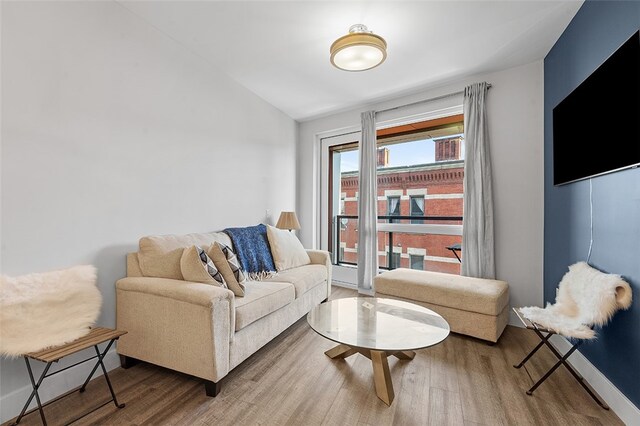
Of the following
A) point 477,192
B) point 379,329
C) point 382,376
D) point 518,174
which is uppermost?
point 518,174

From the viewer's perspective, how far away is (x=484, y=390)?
181 cm

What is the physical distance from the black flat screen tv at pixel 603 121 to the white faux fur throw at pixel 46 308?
3.20m

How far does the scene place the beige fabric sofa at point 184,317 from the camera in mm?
1710

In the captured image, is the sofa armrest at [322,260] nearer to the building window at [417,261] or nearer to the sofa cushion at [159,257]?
the building window at [417,261]

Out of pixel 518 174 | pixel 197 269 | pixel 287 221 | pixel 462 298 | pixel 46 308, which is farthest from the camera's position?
pixel 287 221

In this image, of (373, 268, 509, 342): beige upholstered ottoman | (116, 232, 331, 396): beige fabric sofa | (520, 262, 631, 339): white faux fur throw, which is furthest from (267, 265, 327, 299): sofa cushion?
(520, 262, 631, 339): white faux fur throw

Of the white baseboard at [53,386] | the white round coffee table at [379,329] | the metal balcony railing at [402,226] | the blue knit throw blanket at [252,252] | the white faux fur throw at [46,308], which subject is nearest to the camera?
the white faux fur throw at [46,308]

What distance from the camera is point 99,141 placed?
1977 mm

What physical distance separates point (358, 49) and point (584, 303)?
2279mm

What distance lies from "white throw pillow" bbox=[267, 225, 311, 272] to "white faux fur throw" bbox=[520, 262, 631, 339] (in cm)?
212

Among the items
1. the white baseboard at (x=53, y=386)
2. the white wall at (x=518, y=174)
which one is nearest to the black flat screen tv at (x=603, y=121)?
the white wall at (x=518, y=174)

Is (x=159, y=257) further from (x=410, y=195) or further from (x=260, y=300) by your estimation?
(x=410, y=195)

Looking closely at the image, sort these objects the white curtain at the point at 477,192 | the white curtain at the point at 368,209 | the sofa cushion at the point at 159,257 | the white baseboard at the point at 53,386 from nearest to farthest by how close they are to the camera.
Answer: the white baseboard at the point at 53,386
the sofa cushion at the point at 159,257
the white curtain at the point at 477,192
the white curtain at the point at 368,209

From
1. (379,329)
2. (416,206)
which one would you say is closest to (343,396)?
(379,329)
